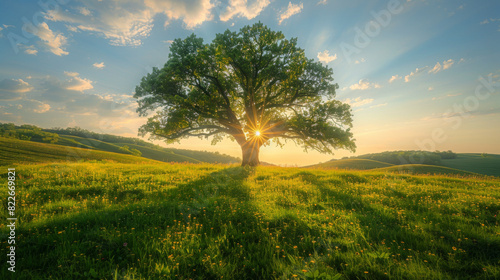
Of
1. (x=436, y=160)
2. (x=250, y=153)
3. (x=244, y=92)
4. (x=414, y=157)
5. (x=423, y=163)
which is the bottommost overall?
(x=423, y=163)

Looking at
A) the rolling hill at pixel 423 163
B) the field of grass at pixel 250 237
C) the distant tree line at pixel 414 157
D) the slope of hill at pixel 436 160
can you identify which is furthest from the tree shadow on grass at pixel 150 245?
the distant tree line at pixel 414 157

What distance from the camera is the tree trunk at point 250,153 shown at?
20.0 m

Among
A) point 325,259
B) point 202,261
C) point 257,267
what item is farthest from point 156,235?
point 325,259

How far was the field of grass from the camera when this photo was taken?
331 centimetres

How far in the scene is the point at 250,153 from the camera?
66.2 ft

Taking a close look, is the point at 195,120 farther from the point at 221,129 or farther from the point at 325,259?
the point at 325,259

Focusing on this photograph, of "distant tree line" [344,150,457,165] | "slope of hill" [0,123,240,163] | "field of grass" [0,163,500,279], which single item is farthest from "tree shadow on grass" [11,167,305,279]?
"distant tree line" [344,150,457,165]

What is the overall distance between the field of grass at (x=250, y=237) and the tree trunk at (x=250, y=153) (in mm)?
11902

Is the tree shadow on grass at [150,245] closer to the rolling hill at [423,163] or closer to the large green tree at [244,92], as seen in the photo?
the large green tree at [244,92]

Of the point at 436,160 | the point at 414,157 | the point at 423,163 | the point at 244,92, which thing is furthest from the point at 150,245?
the point at 414,157

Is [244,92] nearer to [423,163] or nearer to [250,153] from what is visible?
[250,153]

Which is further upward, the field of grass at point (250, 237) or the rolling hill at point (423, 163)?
the field of grass at point (250, 237)

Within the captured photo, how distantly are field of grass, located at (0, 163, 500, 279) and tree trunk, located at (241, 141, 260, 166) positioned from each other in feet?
39.0

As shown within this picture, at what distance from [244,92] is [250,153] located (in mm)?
6195
